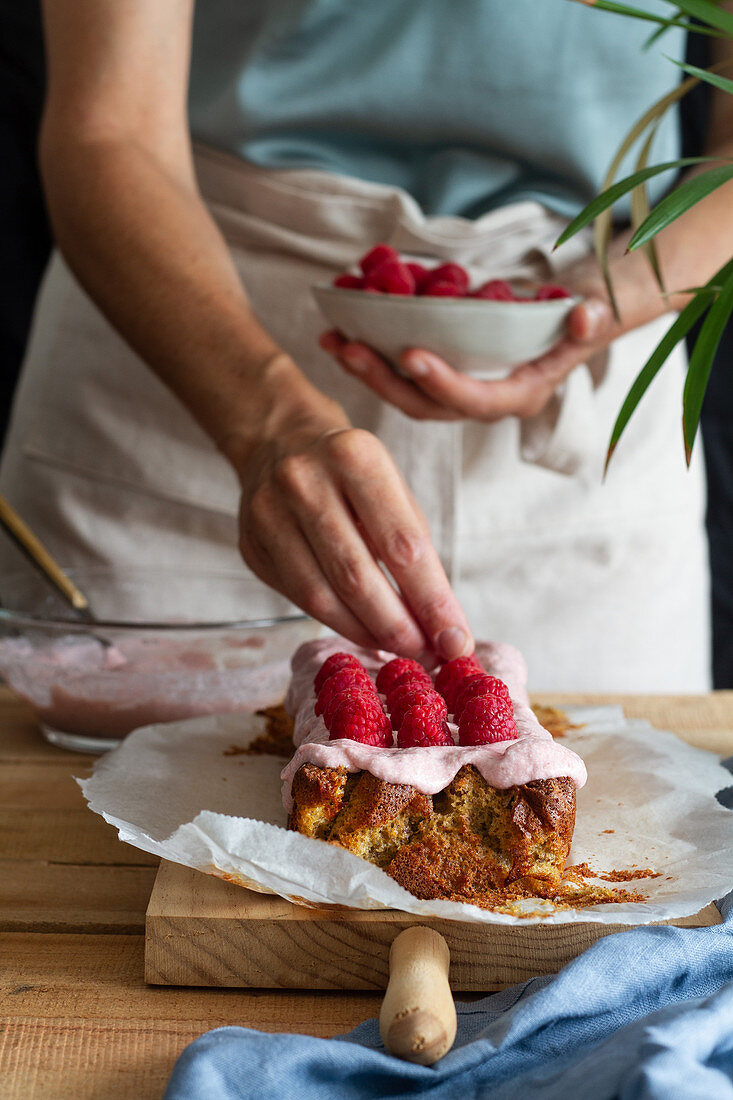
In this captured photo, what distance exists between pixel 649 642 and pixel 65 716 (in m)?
1.08

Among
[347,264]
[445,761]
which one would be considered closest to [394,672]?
[445,761]

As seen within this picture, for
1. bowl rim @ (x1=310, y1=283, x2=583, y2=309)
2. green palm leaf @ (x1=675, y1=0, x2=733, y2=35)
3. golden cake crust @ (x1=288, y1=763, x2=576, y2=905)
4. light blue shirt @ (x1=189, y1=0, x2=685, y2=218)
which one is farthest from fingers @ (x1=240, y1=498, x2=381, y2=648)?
light blue shirt @ (x1=189, y1=0, x2=685, y2=218)

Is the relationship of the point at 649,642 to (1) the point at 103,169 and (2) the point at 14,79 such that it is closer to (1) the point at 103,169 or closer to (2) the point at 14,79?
(1) the point at 103,169

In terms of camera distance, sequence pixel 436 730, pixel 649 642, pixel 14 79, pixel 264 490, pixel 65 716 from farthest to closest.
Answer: pixel 14 79 < pixel 649 642 < pixel 65 716 < pixel 264 490 < pixel 436 730

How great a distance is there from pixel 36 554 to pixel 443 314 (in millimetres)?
586

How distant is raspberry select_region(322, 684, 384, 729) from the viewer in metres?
0.95

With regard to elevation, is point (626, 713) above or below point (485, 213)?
below

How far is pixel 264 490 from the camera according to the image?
1.14 meters

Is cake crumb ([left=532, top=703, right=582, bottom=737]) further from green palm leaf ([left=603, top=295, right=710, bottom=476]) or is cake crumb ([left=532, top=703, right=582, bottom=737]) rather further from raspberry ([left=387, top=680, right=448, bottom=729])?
green palm leaf ([left=603, top=295, right=710, bottom=476])

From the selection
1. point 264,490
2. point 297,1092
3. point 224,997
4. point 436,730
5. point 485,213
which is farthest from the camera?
point 485,213

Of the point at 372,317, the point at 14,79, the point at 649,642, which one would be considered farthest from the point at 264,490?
the point at 14,79

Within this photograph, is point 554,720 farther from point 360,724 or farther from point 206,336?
point 206,336

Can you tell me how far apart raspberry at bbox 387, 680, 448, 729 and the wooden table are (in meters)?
0.25

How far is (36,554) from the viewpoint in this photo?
52.2 inches
